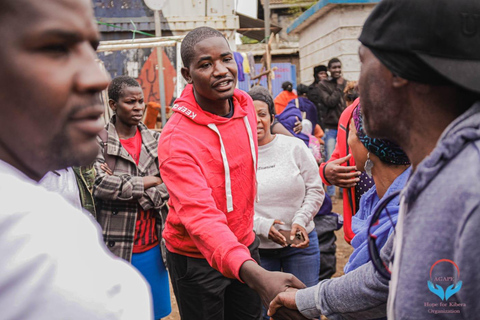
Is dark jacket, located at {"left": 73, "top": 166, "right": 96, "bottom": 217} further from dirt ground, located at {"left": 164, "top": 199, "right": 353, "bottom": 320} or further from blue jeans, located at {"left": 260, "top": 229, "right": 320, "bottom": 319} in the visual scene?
dirt ground, located at {"left": 164, "top": 199, "right": 353, "bottom": 320}

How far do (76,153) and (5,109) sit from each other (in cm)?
13

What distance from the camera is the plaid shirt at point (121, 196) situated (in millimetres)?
3443

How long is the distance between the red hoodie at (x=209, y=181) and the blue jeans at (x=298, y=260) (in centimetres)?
65

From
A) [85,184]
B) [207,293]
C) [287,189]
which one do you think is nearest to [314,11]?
[287,189]

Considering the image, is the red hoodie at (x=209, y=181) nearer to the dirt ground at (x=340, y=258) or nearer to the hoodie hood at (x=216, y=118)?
the hoodie hood at (x=216, y=118)

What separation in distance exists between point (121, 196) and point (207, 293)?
49.2 inches

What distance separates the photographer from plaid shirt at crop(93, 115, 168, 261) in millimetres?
3443

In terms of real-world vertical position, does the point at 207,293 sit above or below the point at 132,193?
below

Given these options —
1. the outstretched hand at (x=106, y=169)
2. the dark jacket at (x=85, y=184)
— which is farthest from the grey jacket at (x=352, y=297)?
the outstretched hand at (x=106, y=169)

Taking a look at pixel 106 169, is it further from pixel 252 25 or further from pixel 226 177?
pixel 252 25

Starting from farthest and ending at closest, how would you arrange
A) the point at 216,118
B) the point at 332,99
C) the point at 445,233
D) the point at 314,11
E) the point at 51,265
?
the point at 314,11 → the point at 332,99 → the point at 216,118 → the point at 445,233 → the point at 51,265

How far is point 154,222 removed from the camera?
3738mm

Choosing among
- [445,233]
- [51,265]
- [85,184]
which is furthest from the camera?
[85,184]

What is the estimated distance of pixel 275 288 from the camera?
83.0 inches
